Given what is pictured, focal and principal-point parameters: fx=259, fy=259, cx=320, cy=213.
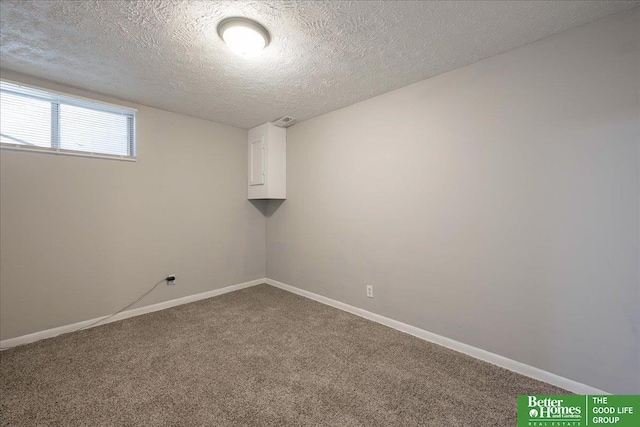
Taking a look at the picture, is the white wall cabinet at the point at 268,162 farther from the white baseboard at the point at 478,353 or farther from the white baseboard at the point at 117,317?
the white baseboard at the point at 478,353

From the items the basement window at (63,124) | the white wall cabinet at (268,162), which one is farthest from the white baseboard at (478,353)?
the basement window at (63,124)

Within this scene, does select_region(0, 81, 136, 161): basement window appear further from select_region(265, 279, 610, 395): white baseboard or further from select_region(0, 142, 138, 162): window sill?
select_region(265, 279, 610, 395): white baseboard

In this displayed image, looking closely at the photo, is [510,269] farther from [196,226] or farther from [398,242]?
[196,226]

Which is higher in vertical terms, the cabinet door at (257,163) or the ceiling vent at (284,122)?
the ceiling vent at (284,122)

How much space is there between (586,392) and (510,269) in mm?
828

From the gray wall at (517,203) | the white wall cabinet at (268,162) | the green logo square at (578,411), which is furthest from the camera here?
the white wall cabinet at (268,162)

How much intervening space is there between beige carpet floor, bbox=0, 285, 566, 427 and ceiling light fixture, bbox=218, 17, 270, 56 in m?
2.34

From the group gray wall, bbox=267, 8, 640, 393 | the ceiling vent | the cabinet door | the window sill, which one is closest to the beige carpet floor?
gray wall, bbox=267, 8, 640, 393

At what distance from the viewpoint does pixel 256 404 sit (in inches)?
63.7

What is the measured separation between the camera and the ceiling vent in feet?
11.4

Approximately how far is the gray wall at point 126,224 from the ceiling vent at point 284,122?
0.66m

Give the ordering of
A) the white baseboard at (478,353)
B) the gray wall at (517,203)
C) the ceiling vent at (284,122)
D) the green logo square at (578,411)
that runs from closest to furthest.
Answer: the green logo square at (578,411), the gray wall at (517,203), the white baseboard at (478,353), the ceiling vent at (284,122)

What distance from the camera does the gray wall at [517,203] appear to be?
1591 millimetres

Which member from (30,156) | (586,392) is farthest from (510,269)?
(30,156)
